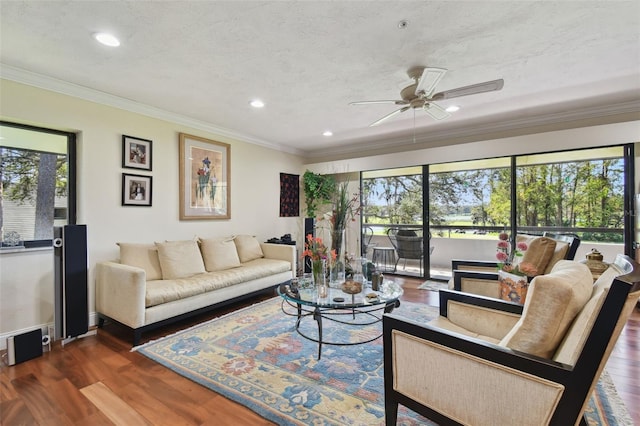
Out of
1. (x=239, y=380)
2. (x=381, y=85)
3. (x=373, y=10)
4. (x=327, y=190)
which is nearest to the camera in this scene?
(x=373, y=10)

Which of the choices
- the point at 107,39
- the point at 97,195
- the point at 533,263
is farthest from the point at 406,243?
the point at 107,39

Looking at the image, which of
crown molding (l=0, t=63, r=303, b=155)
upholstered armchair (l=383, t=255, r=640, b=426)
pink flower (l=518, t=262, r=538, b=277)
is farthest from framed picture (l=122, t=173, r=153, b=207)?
pink flower (l=518, t=262, r=538, b=277)

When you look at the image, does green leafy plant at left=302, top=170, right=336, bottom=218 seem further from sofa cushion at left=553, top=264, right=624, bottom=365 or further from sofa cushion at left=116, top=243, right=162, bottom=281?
sofa cushion at left=553, top=264, right=624, bottom=365

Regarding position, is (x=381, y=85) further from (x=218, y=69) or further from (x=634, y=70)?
(x=634, y=70)

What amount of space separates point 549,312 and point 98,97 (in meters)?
4.23

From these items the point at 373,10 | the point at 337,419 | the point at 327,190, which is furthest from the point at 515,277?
the point at 327,190

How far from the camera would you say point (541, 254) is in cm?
260

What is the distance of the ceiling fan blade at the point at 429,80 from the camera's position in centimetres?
224

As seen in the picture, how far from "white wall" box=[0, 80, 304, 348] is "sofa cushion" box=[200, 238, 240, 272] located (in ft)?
1.22

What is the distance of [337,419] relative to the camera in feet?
5.48

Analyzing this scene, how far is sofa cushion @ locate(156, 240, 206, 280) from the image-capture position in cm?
333

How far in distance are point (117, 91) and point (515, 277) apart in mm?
4177

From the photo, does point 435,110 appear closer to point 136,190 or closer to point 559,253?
point 559,253

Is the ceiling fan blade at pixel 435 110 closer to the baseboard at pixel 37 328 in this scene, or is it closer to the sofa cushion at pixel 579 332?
the sofa cushion at pixel 579 332
